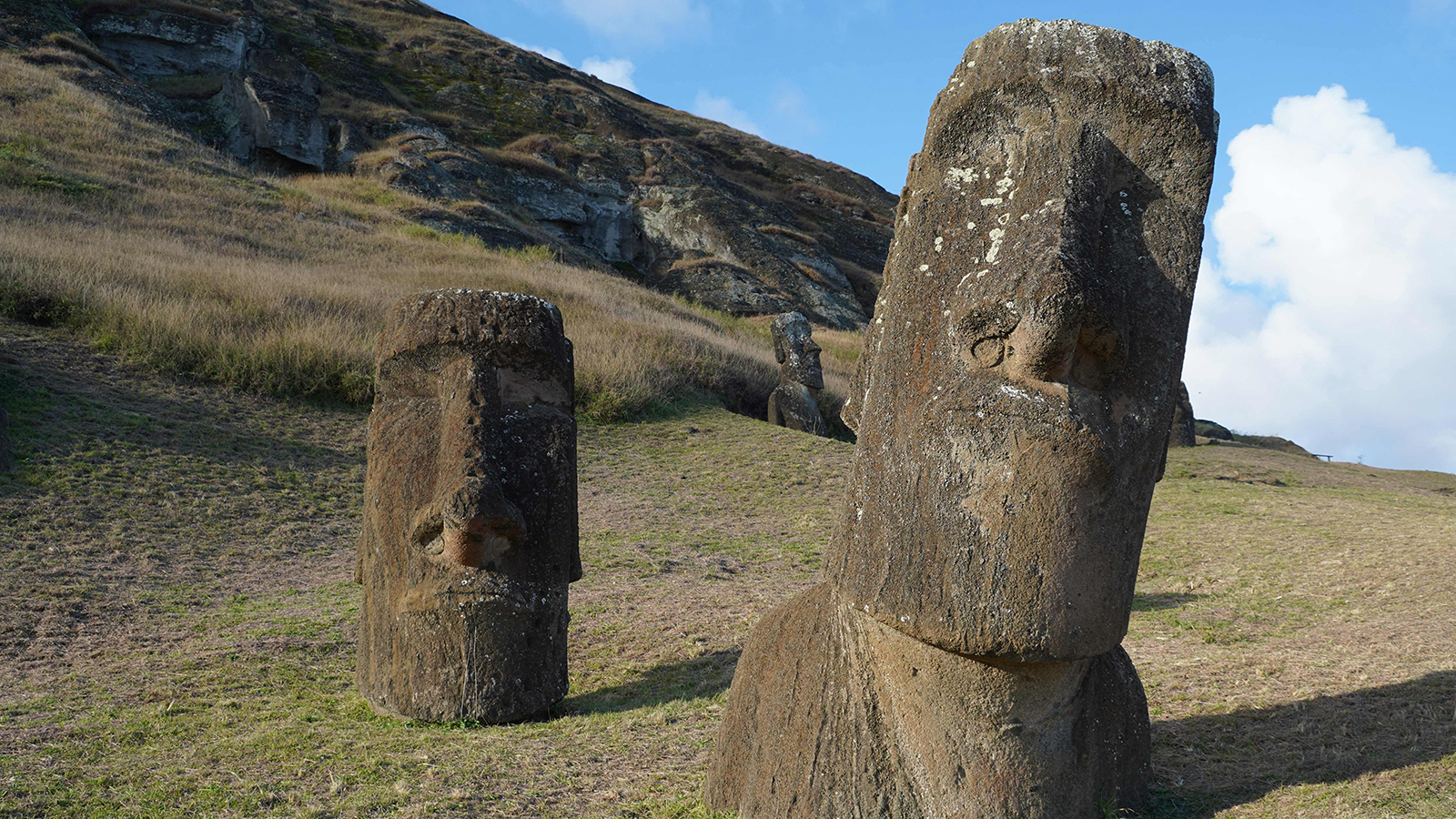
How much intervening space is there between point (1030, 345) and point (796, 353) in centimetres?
1251

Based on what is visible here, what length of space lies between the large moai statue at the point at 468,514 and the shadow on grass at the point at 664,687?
260mm

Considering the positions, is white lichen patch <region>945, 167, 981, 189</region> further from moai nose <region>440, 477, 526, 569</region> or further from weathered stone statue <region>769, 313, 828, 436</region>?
weathered stone statue <region>769, 313, 828, 436</region>

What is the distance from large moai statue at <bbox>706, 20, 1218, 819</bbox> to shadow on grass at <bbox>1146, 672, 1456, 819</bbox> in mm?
403

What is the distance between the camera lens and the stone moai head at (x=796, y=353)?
50.4ft

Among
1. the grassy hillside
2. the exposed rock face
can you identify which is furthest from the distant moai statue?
the exposed rock face

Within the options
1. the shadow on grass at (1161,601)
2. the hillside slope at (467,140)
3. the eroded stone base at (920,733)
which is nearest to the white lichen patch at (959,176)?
the eroded stone base at (920,733)

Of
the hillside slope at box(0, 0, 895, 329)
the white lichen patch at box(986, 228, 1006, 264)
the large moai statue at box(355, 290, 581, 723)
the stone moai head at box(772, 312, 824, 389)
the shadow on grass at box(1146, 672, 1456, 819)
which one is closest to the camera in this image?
the white lichen patch at box(986, 228, 1006, 264)

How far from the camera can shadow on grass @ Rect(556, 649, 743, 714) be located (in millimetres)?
5379

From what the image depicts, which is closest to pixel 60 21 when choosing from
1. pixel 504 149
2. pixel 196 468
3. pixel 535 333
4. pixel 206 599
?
pixel 504 149

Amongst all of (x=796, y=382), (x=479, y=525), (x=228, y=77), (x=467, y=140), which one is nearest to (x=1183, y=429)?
(x=796, y=382)

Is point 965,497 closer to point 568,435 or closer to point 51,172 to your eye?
point 568,435

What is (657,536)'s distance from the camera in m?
9.65

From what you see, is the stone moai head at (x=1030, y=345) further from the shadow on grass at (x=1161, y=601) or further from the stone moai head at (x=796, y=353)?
the stone moai head at (x=796, y=353)

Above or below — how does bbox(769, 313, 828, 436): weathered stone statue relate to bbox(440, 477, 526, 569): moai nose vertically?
above
